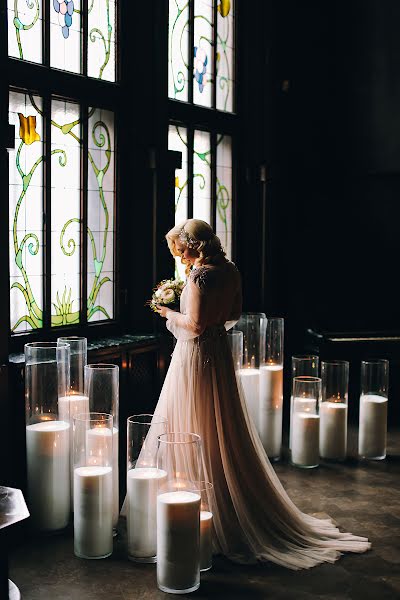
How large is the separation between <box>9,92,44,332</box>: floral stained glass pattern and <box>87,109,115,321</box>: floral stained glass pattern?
508mm

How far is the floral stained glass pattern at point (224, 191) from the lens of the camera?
677 centimetres

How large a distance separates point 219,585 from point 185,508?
44 cm

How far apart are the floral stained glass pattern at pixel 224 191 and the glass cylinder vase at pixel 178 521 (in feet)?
11.0

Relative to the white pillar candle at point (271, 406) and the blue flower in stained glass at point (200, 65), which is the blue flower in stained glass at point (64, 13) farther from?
the white pillar candle at point (271, 406)

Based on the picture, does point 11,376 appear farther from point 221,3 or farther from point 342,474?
point 221,3

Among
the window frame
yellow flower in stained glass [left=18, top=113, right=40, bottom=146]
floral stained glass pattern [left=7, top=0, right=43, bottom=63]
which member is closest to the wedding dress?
the window frame

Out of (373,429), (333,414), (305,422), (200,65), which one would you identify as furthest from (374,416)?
(200,65)

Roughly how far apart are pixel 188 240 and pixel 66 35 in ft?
5.95

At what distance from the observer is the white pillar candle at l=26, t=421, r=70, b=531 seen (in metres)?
4.39

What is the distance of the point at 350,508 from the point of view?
484 centimetres

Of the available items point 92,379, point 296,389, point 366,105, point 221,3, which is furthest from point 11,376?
point 366,105

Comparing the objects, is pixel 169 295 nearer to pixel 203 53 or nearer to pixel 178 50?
pixel 178 50

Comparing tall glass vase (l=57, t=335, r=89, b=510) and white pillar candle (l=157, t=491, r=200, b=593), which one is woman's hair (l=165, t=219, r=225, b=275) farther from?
white pillar candle (l=157, t=491, r=200, b=593)

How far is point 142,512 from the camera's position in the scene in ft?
13.0
